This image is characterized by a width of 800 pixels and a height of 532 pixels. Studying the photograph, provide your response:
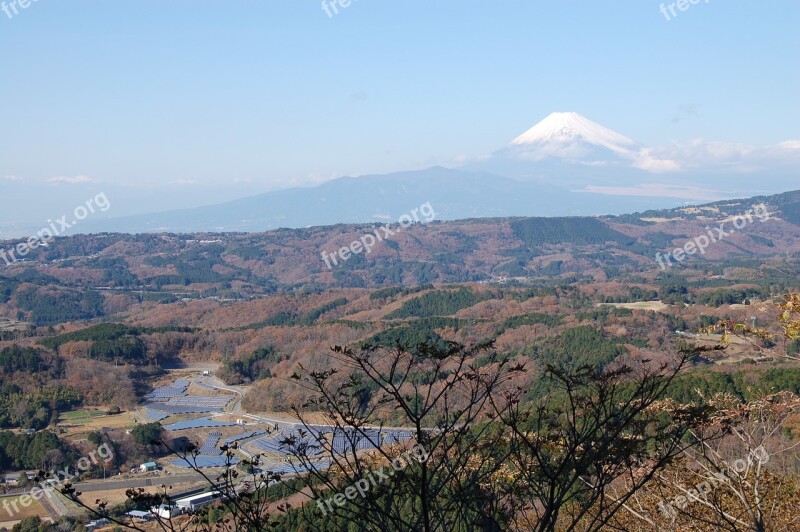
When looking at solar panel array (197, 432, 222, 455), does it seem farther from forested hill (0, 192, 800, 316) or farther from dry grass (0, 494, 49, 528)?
forested hill (0, 192, 800, 316)

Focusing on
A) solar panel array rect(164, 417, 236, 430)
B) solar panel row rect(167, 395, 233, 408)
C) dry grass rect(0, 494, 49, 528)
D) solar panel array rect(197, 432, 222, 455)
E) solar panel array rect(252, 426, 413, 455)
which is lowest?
solar panel row rect(167, 395, 233, 408)

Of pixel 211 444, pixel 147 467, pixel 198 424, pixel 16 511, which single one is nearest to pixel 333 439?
pixel 16 511

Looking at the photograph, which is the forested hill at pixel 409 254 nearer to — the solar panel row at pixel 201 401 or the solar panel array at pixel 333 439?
the solar panel row at pixel 201 401

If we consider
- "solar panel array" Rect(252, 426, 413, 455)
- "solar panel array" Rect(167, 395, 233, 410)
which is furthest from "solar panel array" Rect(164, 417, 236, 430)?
"solar panel array" Rect(252, 426, 413, 455)

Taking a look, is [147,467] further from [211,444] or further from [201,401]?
[201,401]

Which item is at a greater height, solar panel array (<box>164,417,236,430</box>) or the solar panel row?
solar panel array (<box>164,417,236,430</box>)

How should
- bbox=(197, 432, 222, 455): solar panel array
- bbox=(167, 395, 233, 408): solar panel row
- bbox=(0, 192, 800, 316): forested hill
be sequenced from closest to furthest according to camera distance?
bbox=(197, 432, 222, 455): solar panel array, bbox=(167, 395, 233, 408): solar panel row, bbox=(0, 192, 800, 316): forested hill

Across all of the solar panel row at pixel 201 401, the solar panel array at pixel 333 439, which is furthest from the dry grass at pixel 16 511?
the solar panel row at pixel 201 401

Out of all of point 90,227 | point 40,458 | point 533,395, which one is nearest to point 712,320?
point 533,395
